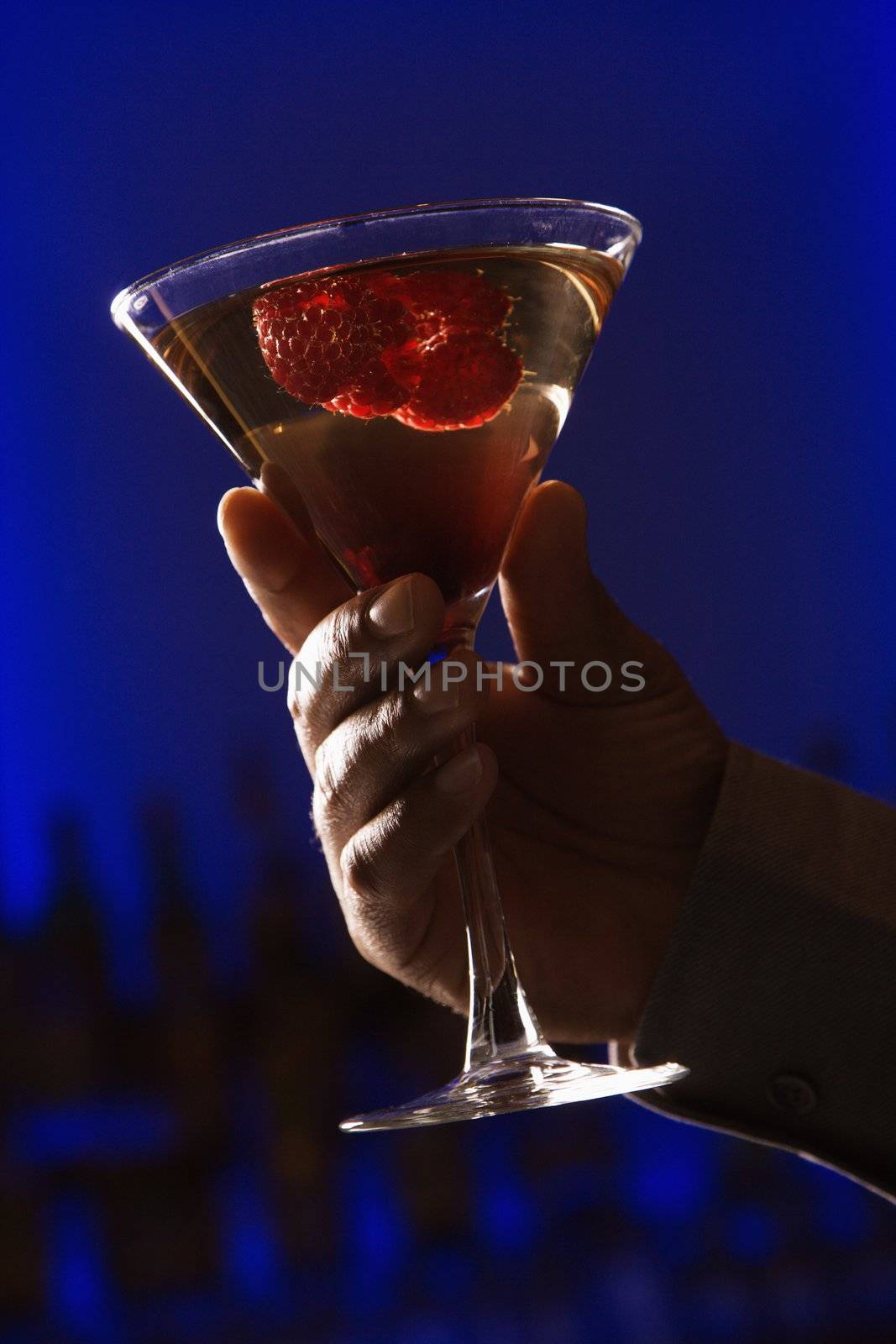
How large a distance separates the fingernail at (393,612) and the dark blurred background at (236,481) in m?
0.89

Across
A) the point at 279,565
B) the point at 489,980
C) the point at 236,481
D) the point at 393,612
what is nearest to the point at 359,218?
the point at 393,612

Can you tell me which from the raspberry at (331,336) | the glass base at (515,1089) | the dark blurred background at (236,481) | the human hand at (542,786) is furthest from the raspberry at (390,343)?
the dark blurred background at (236,481)

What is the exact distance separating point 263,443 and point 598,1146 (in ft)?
3.72

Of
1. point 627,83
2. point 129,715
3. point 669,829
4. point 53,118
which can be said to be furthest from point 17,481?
point 669,829

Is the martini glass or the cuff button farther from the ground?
the martini glass

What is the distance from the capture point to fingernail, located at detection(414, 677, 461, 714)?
2.56 feet

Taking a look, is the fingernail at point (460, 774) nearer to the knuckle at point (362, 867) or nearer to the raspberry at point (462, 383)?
the knuckle at point (362, 867)

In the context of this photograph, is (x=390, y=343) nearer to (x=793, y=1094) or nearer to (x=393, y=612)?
(x=393, y=612)

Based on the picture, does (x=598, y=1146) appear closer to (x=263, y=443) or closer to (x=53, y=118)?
(x=263, y=443)

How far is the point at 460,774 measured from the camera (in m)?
0.80

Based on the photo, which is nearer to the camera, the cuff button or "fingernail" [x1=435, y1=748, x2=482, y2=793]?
"fingernail" [x1=435, y1=748, x2=482, y2=793]

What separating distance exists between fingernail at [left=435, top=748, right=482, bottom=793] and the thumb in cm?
21

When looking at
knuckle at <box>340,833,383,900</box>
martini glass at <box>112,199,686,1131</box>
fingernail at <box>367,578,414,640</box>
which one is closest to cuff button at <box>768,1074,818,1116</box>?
martini glass at <box>112,199,686,1131</box>

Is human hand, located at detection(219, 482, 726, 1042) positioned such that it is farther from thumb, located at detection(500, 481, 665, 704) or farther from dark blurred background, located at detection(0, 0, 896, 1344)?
dark blurred background, located at detection(0, 0, 896, 1344)
